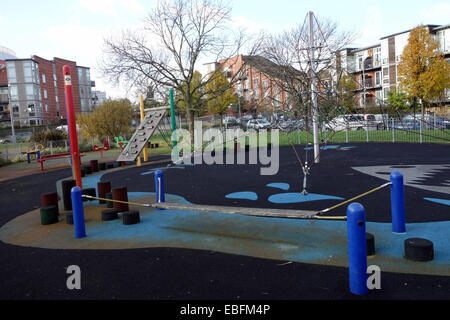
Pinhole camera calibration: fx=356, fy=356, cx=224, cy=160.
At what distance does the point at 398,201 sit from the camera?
5395 millimetres

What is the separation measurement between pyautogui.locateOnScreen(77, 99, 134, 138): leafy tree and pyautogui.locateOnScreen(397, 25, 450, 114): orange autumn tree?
26538mm

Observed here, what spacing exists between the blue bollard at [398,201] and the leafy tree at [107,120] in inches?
1095

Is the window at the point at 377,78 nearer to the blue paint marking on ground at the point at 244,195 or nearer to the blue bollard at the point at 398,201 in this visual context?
the blue paint marking on ground at the point at 244,195

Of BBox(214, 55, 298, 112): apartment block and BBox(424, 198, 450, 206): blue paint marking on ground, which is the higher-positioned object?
BBox(214, 55, 298, 112): apartment block

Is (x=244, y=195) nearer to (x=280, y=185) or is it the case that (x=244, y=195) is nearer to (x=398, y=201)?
(x=280, y=185)

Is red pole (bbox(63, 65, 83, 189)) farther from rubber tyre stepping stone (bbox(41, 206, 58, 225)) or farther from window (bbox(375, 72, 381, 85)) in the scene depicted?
window (bbox(375, 72, 381, 85))

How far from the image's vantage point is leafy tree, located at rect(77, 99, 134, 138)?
29812mm

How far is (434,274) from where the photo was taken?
13.2 feet

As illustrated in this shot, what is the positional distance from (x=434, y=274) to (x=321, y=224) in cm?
234

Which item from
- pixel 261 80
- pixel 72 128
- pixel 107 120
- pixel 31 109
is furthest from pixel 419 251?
pixel 31 109

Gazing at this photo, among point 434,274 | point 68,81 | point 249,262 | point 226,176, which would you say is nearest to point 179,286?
A: point 249,262

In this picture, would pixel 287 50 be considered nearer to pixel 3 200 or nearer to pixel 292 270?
pixel 3 200

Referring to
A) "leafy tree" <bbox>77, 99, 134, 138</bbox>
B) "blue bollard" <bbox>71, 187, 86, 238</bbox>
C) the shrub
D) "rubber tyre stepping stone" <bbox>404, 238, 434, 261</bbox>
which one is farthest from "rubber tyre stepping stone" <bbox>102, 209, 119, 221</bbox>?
"leafy tree" <bbox>77, 99, 134, 138</bbox>

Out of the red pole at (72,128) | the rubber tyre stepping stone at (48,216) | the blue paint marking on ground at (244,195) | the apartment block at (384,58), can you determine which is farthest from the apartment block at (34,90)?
the blue paint marking on ground at (244,195)
